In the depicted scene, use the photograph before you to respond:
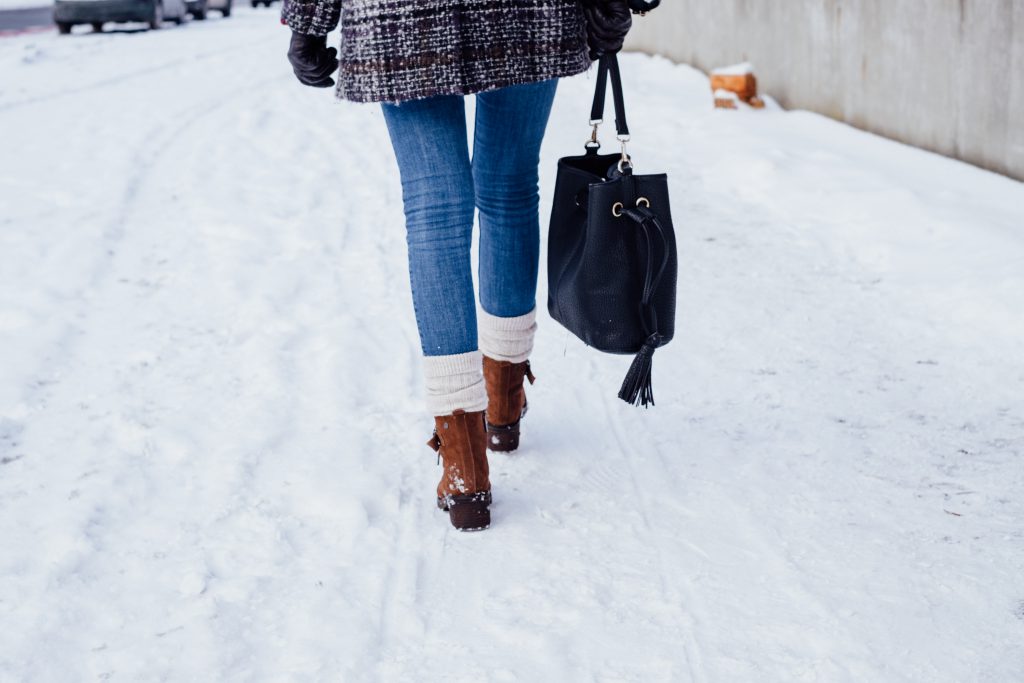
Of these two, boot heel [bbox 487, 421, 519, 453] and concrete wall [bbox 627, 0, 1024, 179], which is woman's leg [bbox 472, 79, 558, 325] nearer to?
boot heel [bbox 487, 421, 519, 453]

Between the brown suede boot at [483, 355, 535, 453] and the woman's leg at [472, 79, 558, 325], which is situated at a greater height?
the woman's leg at [472, 79, 558, 325]

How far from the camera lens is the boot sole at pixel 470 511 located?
2.41m

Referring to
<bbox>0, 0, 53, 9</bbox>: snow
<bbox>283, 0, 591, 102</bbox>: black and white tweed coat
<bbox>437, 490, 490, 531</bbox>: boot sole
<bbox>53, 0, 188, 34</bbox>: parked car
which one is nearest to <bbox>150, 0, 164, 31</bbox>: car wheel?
<bbox>53, 0, 188, 34</bbox>: parked car

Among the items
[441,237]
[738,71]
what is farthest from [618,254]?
[738,71]

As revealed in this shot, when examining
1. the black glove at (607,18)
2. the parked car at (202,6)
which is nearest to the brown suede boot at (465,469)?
the black glove at (607,18)

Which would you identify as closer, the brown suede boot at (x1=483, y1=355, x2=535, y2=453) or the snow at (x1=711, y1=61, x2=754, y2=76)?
the brown suede boot at (x1=483, y1=355, x2=535, y2=453)

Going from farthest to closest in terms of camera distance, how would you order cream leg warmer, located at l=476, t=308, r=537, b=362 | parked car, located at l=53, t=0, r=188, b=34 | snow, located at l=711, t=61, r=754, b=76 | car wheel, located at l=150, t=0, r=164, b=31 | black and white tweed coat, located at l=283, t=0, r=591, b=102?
car wheel, located at l=150, t=0, r=164, b=31 → parked car, located at l=53, t=0, r=188, b=34 → snow, located at l=711, t=61, r=754, b=76 → cream leg warmer, located at l=476, t=308, r=537, b=362 → black and white tweed coat, located at l=283, t=0, r=591, b=102

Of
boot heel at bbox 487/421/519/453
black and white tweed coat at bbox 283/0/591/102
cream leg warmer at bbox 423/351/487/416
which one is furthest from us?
boot heel at bbox 487/421/519/453

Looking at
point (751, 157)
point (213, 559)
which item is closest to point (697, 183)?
point (751, 157)

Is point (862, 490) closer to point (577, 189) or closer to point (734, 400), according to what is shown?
point (734, 400)

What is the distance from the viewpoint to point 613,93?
2285 mm

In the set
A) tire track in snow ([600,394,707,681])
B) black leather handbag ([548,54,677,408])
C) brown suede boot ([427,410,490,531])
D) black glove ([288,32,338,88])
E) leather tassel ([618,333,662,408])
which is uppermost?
black glove ([288,32,338,88])

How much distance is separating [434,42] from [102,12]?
53.6ft

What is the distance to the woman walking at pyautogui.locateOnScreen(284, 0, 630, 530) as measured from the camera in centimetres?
214
